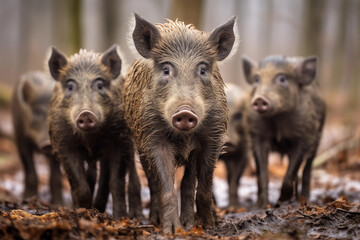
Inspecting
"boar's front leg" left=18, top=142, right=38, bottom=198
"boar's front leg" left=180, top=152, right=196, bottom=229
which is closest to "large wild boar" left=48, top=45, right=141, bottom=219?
"boar's front leg" left=180, top=152, right=196, bottom=229

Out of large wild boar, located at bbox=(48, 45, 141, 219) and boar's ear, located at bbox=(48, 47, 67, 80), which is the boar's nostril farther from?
boar's ear, located at bbox=(48, 47, 67, 80)

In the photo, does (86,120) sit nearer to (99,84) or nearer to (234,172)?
(99,84)

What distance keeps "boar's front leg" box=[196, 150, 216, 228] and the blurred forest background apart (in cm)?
242

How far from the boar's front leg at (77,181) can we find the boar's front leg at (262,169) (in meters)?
2.68

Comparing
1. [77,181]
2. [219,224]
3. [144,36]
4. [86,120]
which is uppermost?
[144,36]

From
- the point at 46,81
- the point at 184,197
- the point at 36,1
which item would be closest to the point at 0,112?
the point at 46,81

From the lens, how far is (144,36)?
578 cm

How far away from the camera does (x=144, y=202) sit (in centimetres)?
897

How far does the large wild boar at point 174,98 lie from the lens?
5.35 m

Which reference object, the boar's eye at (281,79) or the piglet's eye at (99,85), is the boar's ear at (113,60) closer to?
the piglet's eye at (99,85)

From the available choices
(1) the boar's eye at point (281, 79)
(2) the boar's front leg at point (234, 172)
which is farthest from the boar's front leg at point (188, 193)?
(1) the boar's eye at point (281, 79)

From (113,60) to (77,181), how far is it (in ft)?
5.68

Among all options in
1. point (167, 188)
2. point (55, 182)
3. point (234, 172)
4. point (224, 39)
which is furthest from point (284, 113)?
point (55, 182)

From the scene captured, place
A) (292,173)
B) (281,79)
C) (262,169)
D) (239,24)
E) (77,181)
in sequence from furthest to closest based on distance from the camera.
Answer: (239,24), (281,79), (262,169), (292,173), (77,181)
